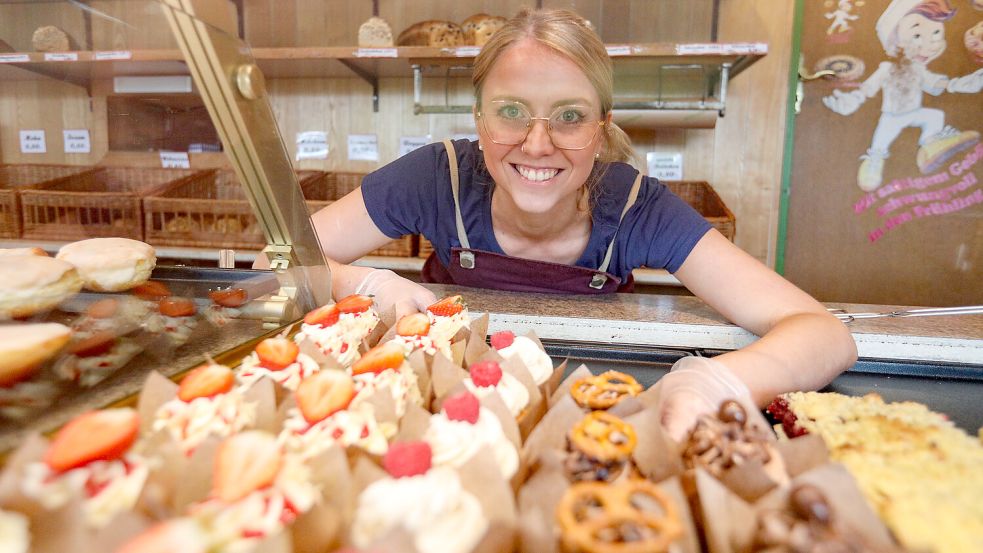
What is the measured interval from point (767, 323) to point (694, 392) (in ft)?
1.62

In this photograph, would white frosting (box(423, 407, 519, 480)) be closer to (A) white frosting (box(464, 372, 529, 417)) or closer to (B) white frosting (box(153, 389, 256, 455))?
(A) white frosting (box(464, 372, 529, 417))

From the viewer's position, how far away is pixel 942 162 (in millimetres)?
3314

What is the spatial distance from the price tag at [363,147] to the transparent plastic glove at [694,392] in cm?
295

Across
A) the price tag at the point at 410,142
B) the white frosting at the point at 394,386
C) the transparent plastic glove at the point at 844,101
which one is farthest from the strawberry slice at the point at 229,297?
the transparent plastic glove at the point at 844,101

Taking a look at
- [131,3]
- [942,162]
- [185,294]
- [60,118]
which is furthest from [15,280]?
[942,162]

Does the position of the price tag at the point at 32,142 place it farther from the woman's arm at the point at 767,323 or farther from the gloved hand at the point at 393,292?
the woman's arm at the point at 767,323

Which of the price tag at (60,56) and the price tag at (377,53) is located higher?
the price tag at (377,53)

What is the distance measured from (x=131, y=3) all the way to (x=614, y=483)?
916 millimetres

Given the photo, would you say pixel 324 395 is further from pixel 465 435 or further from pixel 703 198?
pixel 703 198

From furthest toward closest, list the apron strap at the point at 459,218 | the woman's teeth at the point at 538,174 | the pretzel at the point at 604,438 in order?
1. the apron strap at the point at 459,218
2. the woman's teeth at the point at 538,174
3. the pretzel at the point at 604,438

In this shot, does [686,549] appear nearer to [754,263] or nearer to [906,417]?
[906,417]

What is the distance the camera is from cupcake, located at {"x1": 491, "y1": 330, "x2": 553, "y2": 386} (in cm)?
92

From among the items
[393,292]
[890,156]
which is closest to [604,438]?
[393,292]

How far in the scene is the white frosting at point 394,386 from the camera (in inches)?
29.1
